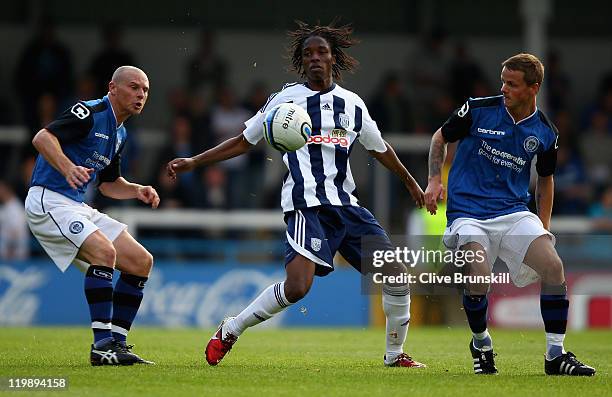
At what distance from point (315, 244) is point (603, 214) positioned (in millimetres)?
10384

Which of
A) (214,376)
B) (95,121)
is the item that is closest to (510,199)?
(214,376)

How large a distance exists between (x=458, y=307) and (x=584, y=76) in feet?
24.5

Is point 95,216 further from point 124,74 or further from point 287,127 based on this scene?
point 287,127

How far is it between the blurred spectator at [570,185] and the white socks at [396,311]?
10.3 m

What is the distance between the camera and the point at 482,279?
7.92 metres

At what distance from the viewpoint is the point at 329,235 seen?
8.24 meters

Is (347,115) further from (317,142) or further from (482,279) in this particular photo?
(482,279)

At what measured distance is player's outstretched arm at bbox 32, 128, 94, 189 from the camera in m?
7.84

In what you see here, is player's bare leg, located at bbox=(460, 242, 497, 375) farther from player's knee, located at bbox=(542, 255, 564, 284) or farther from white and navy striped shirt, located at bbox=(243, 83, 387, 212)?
white and navy striped shirt, located at bbox=(243, 83, 387, 212)

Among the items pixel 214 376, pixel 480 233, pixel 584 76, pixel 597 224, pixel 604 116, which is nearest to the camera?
pixel 214 376

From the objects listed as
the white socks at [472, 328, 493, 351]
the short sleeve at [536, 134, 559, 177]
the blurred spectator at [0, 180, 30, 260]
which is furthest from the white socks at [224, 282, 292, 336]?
the blurred spectator at [0, 180, 30, 260]

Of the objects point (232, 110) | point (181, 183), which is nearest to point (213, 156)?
point (181, 183)

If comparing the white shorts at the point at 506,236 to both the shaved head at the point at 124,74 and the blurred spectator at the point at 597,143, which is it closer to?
the shaved head at the point at 124,74

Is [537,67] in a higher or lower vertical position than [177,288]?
higher
